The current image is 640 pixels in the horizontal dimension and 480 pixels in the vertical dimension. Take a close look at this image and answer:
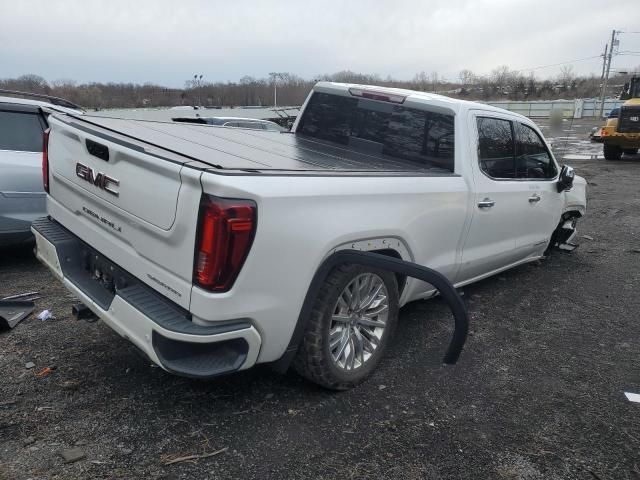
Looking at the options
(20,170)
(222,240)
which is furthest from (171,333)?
(20,170)

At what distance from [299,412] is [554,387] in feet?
5.72

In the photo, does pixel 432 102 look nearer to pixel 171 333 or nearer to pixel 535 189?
pixel 535 189

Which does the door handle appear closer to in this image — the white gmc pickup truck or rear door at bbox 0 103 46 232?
the white gmc pickup truck

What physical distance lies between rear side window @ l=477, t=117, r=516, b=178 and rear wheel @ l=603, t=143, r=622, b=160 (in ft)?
57.8

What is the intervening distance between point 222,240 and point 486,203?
2567mm

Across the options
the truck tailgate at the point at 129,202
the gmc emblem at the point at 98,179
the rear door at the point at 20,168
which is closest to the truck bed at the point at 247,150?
the truck tailgate at the point at 129,202

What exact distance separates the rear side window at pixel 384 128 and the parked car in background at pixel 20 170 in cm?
270

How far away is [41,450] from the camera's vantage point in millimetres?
2678

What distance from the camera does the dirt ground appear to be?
270 cm

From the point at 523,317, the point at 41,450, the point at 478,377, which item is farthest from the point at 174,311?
the point at 523,317

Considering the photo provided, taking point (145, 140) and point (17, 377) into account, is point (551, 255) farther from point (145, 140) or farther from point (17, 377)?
point (17, 377)

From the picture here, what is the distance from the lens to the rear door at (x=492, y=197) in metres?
4.27

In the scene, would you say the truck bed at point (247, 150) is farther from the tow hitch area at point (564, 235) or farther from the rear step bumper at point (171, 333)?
the tow hitch area at point (564, 235)

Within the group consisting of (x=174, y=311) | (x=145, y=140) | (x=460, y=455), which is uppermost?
(x=145, y=140)
